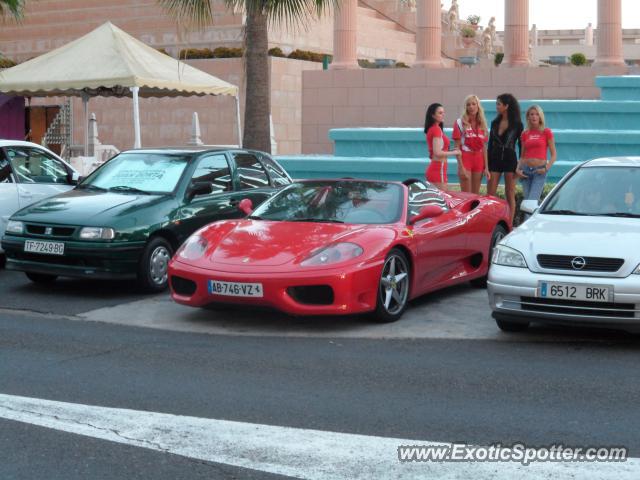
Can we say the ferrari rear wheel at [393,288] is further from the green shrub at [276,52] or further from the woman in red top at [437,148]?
the green shrub at [276,52]

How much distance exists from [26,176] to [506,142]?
6045mm

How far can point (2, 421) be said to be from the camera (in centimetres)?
576

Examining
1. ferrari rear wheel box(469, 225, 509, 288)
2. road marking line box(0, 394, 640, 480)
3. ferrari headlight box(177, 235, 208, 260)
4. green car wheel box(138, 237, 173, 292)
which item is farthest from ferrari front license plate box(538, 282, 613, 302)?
green car wheel box(138, 237, 173, 292)

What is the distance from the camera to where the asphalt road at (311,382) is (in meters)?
5.36

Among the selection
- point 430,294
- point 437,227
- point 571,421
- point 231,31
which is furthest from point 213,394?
point 231,31

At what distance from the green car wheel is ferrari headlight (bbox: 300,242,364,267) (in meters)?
2.39

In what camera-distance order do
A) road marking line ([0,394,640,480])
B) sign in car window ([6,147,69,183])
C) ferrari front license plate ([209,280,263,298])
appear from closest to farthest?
road marking line ([0,394,640,480]) < ferrari front license plate ([209,280,263,298]) < sign in car window ([6,147,69,183])

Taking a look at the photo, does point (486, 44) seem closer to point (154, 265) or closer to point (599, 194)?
point (154, 265)

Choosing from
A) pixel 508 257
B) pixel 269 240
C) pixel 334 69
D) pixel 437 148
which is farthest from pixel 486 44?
pixel 508 257

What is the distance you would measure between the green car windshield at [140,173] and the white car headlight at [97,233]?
106 centimetres

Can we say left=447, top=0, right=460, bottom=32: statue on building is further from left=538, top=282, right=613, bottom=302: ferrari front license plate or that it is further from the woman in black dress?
left=538, top=282, right=613, bottom=302: ferrari front license plate

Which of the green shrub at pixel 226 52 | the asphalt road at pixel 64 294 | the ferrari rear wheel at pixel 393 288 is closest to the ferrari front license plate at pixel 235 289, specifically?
the ferrari rear wheel at pixel 393 288

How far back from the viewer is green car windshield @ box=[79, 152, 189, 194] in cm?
1126

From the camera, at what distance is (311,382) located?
6750 millimetres
